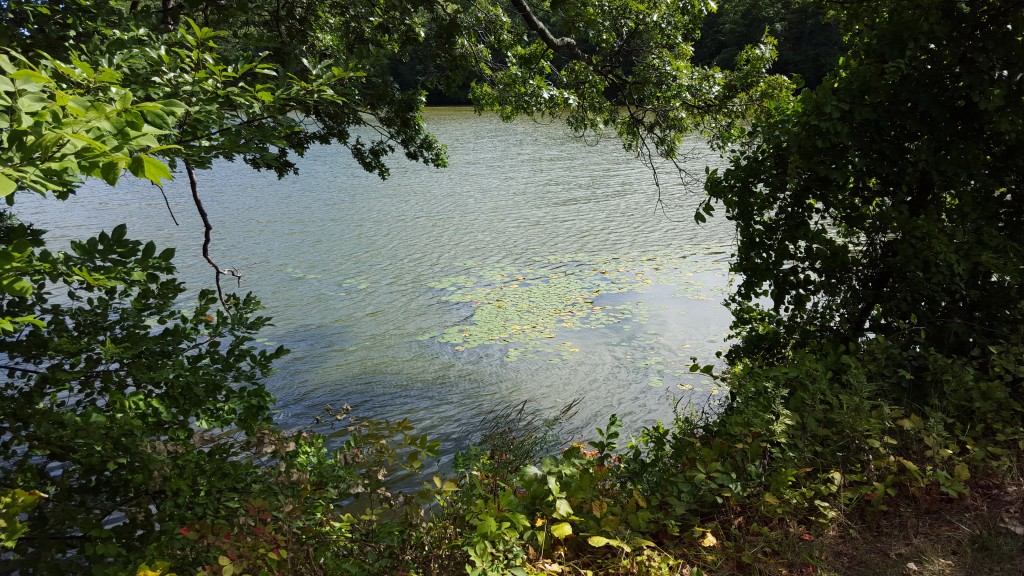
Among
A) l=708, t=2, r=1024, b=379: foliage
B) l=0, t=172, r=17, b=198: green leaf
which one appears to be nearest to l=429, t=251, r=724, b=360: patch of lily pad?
l=708, t=2, r=1024, b=379: foliage

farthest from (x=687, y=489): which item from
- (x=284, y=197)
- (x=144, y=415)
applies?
(x=284, y=197)

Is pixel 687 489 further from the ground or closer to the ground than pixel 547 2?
closer to the ground

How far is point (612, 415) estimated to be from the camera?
11.6 ft

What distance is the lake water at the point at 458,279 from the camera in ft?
22.6

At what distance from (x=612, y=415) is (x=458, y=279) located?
676 centimetres

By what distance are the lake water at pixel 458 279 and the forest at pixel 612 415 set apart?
7.02 feet

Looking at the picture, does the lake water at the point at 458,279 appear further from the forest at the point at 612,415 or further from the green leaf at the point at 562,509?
the green leaf at the point at 562,509

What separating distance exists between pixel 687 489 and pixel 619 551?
0.51m

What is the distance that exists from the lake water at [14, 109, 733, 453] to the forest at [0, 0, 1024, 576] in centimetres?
214

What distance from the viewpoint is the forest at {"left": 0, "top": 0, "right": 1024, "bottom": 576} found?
8.14 ft

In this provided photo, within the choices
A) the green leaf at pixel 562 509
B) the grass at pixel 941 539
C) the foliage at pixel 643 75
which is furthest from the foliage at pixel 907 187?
the green leaf at pixel 562 509

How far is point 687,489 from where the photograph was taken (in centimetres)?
306

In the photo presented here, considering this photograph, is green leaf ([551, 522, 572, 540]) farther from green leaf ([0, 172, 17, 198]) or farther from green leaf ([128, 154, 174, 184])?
green leaf ([0, 172, 17, 198])

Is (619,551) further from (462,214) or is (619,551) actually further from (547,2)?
(462,214)
